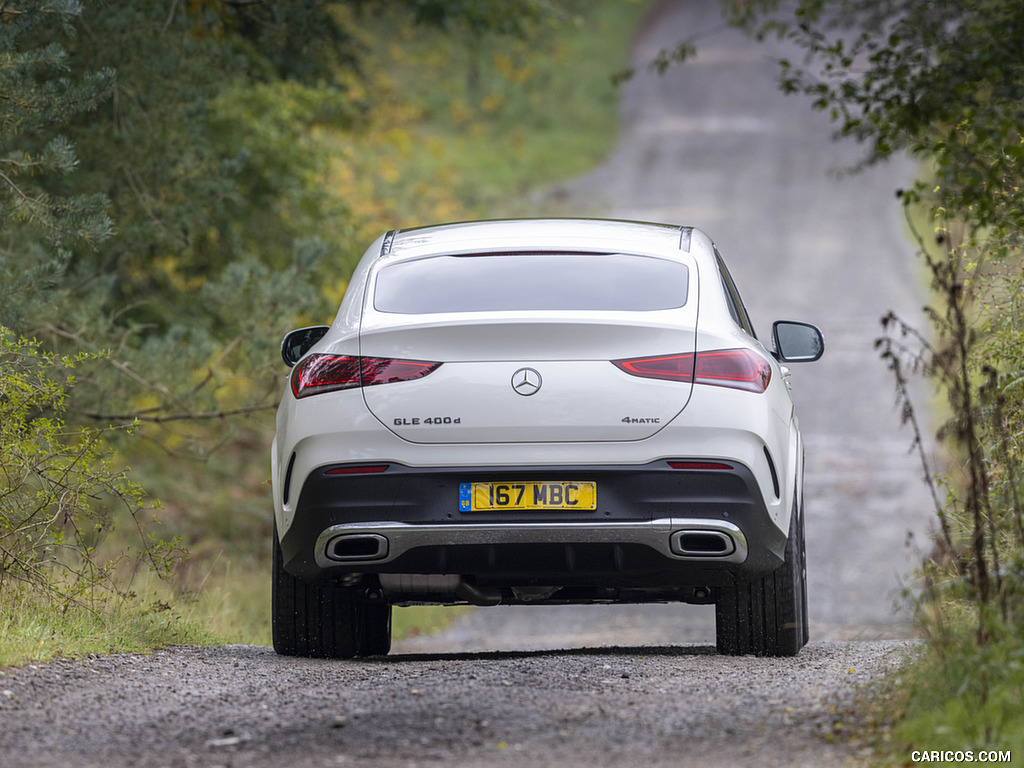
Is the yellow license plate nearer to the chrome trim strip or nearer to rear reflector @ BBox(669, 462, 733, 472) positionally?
the chrome trim strip

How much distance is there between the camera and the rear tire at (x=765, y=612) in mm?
6016

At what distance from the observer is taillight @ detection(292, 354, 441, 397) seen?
5.47m

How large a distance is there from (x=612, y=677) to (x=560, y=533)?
602mm

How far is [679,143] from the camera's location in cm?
3506

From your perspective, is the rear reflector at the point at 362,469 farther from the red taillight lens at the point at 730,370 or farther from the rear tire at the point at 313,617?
the red taillight lens at the point at 730,370

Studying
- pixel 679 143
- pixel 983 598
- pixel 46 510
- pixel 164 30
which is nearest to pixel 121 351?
pixel 164 30

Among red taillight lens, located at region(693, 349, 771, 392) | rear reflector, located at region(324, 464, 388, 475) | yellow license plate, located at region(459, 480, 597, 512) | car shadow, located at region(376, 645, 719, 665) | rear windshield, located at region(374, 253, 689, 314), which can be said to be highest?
rear windshield, located at region(374, 253, 689, 314)

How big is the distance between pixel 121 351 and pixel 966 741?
8.15 meters

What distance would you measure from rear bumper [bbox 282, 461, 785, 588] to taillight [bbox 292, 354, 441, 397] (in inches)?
13.8

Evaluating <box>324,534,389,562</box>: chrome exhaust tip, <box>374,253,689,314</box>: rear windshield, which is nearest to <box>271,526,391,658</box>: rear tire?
<box>324,534,389,562</box>: chrome exhaust tip

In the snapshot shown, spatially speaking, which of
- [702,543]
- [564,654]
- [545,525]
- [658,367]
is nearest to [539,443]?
[545,525]

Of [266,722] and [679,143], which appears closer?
[266,722]

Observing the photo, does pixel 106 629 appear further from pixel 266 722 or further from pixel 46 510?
pixel 266 722

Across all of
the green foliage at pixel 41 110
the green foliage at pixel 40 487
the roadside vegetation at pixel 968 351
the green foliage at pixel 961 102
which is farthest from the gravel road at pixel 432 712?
the green foliage at pixel 41 110
